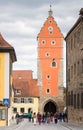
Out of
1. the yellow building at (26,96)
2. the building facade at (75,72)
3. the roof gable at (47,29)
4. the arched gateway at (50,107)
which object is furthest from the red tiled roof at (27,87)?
the building facade at (75,72)

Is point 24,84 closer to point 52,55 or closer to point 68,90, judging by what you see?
Result: point 52,55

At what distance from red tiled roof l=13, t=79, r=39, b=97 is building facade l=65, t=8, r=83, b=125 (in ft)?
166

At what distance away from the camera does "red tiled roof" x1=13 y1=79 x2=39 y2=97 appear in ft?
389

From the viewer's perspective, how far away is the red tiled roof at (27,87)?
11850 cm

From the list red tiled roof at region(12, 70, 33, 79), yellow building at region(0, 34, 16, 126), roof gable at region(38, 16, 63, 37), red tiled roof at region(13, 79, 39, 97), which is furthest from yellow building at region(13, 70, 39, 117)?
yellow building at region(0, 34, 16, 126)

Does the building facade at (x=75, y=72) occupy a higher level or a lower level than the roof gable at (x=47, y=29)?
lower

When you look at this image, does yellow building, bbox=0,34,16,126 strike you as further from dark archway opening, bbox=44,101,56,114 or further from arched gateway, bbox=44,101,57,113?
dark archway opening, bbox=44,101,56,114

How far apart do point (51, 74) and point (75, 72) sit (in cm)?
6051

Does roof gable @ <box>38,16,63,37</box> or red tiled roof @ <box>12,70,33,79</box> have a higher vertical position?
roof gable @ <box>38,16,63,37</box>

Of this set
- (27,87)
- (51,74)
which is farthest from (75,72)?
(27,87)

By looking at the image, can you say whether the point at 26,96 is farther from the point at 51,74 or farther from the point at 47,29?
the point at 47,29

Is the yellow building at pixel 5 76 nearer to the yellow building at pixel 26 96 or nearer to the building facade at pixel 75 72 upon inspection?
the building facade at pixel 75 72

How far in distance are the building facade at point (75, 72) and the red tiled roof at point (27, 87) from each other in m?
50.7

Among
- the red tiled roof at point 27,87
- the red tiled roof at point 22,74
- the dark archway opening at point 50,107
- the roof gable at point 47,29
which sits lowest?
the dark archway opening at point 50,107
